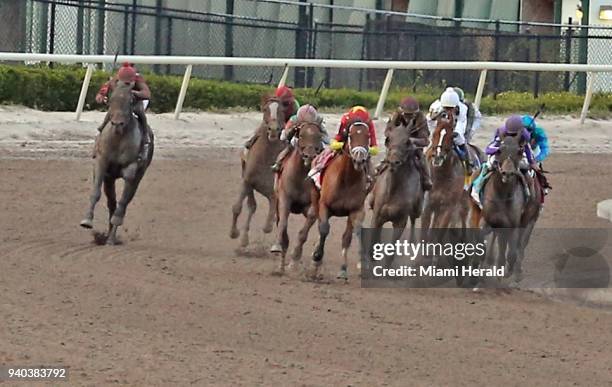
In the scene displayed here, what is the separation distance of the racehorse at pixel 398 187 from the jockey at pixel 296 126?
0.62 metres

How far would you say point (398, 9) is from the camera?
34.9m

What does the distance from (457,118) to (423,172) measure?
64.1 inches

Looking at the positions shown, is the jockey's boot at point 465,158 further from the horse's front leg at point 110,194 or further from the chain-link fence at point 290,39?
the chain-link fence at point 290,39

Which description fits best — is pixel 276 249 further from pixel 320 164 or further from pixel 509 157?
pixel 509 157

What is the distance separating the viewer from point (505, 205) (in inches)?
569

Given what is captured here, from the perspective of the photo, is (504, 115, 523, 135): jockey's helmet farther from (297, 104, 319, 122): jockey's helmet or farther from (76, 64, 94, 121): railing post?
(76, 64, 94, 121): railing post

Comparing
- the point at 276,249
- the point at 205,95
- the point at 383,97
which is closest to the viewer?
the point at 276,249

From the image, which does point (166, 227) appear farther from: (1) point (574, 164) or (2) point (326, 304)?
(1) point (574, 164)

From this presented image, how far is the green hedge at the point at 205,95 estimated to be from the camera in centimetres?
2302

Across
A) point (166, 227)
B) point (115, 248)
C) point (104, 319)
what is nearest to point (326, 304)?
point (104, 319)

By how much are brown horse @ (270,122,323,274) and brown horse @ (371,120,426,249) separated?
0.59m

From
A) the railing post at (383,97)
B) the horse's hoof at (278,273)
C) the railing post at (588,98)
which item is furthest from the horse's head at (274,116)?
the railing post at (588,98)

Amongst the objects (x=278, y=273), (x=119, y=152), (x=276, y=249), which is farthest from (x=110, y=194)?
(x=278, y=273)

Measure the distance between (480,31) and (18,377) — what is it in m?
21.8
